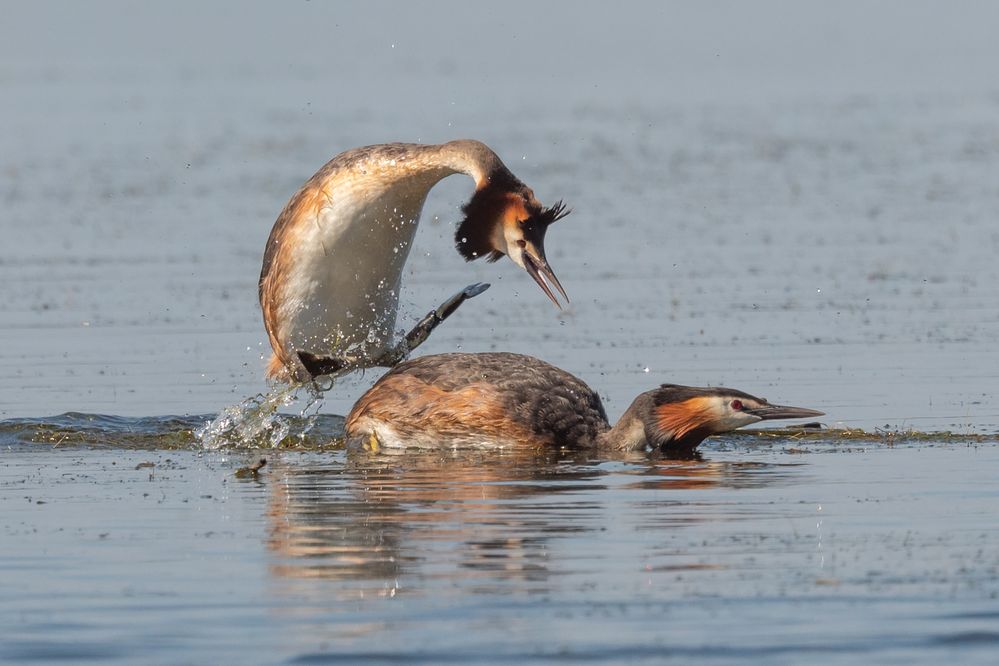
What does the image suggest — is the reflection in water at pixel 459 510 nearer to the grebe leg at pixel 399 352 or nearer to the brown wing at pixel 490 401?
the brown wing at pixel 490 401

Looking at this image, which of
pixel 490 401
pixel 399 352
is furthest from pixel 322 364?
pixel 490 401

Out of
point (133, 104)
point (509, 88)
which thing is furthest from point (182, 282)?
point (509, 88)

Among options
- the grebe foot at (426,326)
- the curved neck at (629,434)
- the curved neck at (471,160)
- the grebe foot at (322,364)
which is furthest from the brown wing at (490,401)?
the curved neck at (471,160)

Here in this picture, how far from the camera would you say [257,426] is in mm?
12211

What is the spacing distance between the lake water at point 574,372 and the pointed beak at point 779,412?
189 millimetres

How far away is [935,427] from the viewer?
11586 millimetres

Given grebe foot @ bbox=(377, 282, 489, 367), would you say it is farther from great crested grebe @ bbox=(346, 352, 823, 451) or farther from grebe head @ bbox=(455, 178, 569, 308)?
grebe head @ bbox=(455, 178, 569, 308)

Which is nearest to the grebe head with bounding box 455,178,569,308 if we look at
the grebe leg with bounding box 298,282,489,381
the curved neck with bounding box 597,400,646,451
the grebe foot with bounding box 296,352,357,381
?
the curved neck with bounding box 597,400,646,451

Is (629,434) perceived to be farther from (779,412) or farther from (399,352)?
(399,352)

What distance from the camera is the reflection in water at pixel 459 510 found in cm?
801

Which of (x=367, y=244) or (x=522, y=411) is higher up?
(x=367, y=244)

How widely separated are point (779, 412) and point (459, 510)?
8.70 feet

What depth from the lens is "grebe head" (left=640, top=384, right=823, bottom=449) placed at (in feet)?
37.6

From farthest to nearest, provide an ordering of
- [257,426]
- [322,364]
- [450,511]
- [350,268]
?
[322,364], [350,268], [257,426], [450,511]
